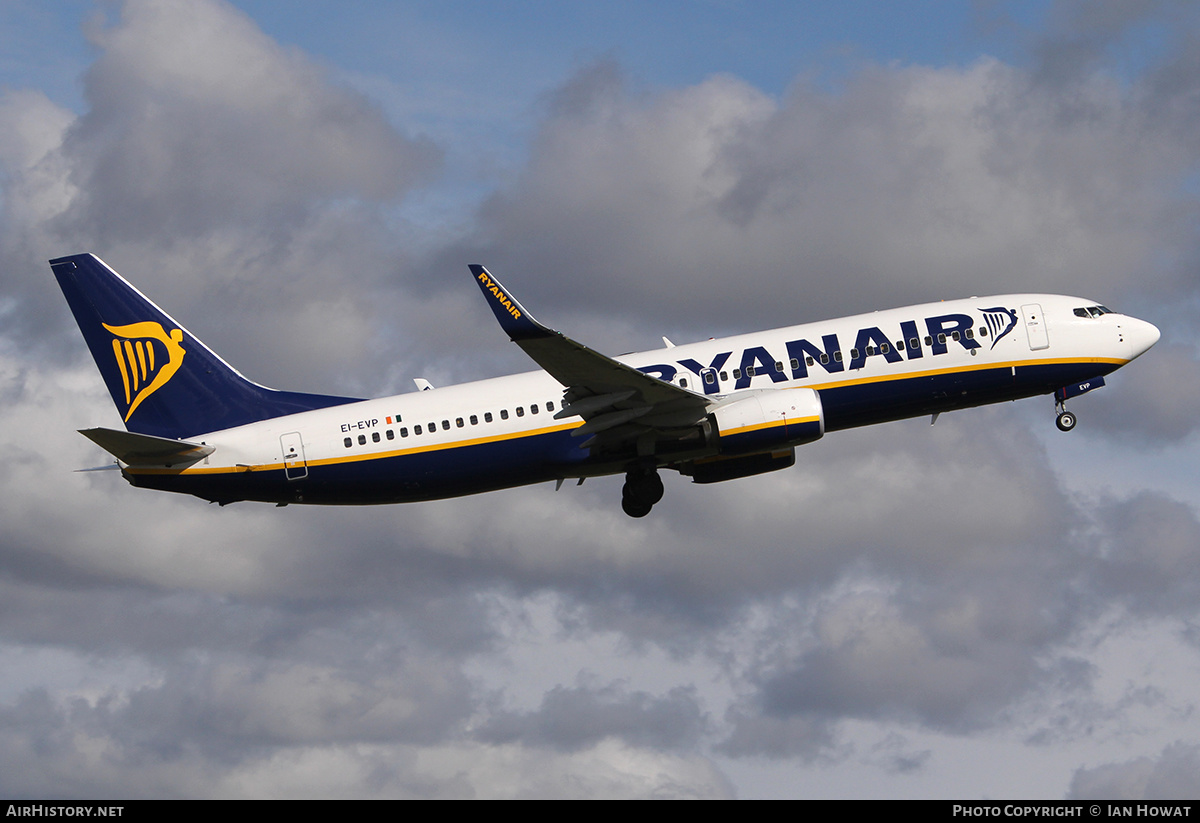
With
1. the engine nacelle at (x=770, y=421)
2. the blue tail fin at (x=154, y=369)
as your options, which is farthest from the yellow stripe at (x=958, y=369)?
the blue tail fin at (x=154, y=369)

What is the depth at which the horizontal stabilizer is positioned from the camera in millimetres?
43969

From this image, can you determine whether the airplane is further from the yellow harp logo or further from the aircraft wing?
the yellow harp logo

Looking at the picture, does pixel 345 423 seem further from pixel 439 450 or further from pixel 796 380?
pixel 796 380

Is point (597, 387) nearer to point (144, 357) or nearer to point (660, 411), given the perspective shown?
point (660, 411)

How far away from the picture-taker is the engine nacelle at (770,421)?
4456 cm

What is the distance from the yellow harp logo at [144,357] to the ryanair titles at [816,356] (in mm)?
18663

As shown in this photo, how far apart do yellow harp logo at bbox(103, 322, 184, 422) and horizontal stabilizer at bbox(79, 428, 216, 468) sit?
149 inches

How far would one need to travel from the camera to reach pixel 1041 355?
47.7 metres

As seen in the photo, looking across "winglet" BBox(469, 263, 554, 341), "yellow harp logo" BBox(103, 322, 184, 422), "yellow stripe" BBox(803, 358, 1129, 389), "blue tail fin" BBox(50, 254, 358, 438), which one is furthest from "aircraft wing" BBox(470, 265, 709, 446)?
"yellow harp logo" BBox(103, 322, 184, 422)

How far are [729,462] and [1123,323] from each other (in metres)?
15.7

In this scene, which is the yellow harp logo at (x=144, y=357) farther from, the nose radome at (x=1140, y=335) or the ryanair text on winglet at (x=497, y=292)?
the nose radome at (x=1140, y=335)

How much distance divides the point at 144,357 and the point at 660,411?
67.2 feet

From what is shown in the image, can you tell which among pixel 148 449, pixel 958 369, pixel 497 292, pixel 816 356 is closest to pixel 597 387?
pixel 497 292
